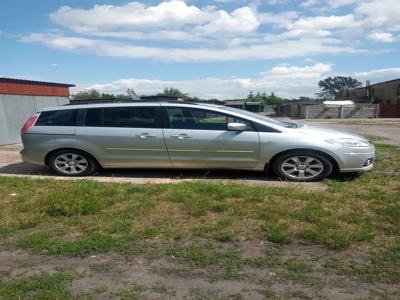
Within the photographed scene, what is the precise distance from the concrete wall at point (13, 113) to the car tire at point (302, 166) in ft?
37.0

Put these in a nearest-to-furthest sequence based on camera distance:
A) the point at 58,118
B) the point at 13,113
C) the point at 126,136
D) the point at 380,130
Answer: the point at 126,136
the point at 58,118
the point at 13,113
the point at 380,130

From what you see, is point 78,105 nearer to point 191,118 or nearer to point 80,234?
point 191,118

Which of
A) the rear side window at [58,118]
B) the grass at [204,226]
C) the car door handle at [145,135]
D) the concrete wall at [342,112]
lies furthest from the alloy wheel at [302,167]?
the concrete wall at [342,112]

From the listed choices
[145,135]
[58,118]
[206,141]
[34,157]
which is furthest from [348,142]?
[34,157]

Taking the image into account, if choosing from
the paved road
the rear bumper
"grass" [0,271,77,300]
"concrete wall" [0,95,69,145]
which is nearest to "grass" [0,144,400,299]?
"grass" [0,271,77,300]

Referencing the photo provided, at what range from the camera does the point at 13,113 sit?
50.6 feet

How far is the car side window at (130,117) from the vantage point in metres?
7.29

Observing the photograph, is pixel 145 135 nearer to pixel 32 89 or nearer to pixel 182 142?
pixel 182 142

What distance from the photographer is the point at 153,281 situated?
3316 millimetres

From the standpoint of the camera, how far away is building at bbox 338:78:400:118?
4694 centimetres

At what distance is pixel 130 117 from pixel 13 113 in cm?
986

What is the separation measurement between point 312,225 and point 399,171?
12.7ft

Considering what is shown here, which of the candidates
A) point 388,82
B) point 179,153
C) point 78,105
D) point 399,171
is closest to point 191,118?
point 179,153

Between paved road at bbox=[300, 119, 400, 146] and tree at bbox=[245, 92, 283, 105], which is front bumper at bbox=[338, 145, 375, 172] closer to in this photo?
paved road at bbox=[300, 119, 400, 146]
